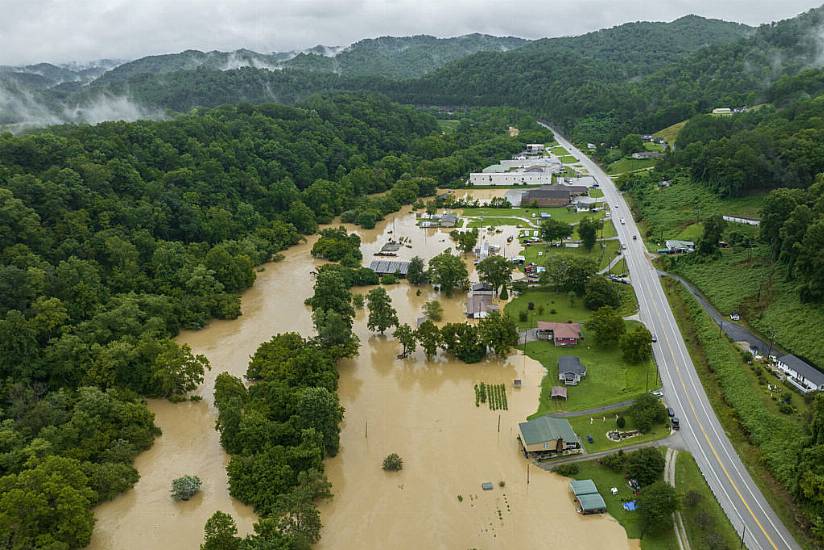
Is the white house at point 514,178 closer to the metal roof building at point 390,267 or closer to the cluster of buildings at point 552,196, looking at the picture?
the cluster of buildings at point 552,196

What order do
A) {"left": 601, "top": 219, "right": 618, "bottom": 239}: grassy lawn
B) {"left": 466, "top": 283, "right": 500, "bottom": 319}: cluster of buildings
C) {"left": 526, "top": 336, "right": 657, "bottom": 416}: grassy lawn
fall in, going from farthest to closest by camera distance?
{"left": 601, "top": 219, "right": 618, "bottom": 239}: grassy lawn
{"left": 466, "top": 283, "right": 500, "bottom": 319}: cluster of buildings
{"left": 526, "top": 336, "right": 657, "bottom": 416}: grassy lawn

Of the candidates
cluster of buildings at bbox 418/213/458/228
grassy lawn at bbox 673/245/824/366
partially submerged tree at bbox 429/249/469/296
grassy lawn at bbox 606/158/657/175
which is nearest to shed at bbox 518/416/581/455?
grassy lawn at bbox 673/245/824/366

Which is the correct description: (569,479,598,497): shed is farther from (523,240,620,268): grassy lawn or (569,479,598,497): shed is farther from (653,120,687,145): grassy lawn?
(653,120,687,145): grassy lawn

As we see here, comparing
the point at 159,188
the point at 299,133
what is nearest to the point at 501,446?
the point at 159,188

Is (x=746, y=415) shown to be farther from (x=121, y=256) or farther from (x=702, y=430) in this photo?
(x=121, y=256)

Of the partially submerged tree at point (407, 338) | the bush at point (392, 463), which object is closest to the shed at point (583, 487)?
the bush at point (392, 463)

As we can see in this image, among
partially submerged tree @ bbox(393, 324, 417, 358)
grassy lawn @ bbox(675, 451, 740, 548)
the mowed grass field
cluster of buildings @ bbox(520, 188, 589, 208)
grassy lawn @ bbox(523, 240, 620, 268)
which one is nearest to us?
grassy lawn @ bbox(675, 451, 740, 548)

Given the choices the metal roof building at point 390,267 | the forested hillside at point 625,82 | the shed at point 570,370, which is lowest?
the shed at point 570,370

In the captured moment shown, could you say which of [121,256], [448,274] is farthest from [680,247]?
[121,256]
